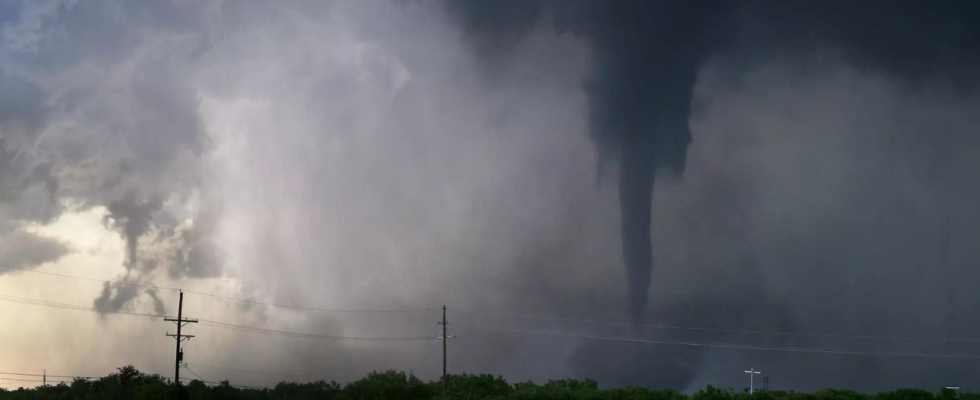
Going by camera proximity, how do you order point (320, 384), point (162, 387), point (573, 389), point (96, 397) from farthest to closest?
point (573, 389) < point (320, 384) < point (96, 397) < point (162, 387)

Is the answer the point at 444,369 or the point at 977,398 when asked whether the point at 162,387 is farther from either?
the point at 977,398

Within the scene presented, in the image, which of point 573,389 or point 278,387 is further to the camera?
point 573,389

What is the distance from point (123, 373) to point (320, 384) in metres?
31.9

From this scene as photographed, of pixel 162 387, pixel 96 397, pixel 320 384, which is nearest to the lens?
pixel 162 387

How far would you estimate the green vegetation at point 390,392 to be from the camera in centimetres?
11425

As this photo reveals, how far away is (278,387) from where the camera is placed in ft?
429

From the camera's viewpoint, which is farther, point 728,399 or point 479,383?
point 479,383

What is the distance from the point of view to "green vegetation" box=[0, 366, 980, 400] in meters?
114

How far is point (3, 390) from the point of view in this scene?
150750mm

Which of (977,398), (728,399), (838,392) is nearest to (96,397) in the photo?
(728,399)

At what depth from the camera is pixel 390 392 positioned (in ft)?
384

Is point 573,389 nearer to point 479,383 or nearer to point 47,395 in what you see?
point 479,383

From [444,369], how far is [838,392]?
225ft

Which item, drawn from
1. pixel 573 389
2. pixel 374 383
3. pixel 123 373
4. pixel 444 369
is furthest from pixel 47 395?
pixel 573 389
